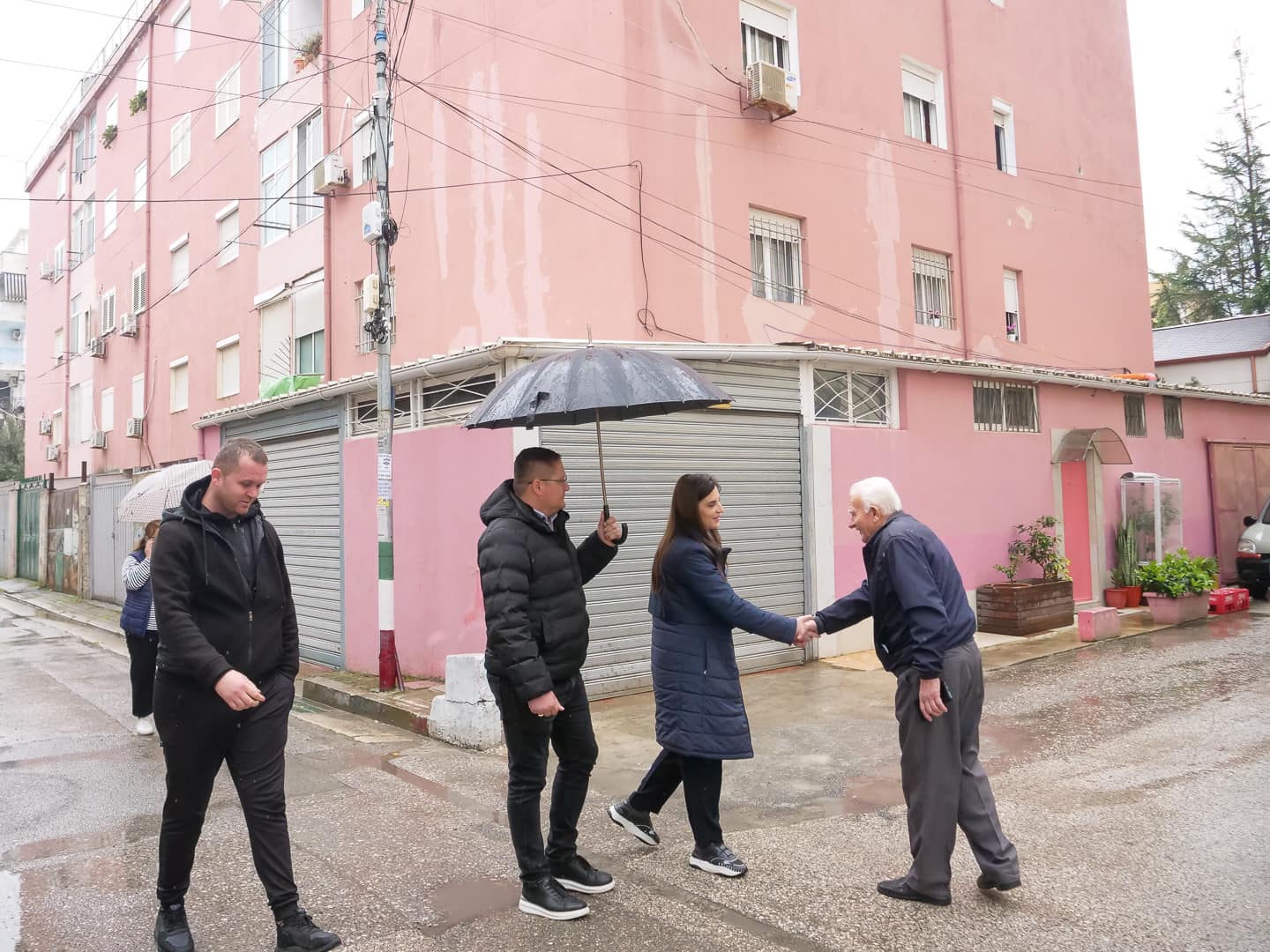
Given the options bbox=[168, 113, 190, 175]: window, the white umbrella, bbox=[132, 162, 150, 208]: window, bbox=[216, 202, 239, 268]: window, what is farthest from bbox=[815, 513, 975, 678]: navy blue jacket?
bbox=[132, 162, 150, 208]: window

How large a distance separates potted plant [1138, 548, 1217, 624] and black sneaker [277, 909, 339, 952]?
467 inches

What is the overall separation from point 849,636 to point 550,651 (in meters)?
7.63

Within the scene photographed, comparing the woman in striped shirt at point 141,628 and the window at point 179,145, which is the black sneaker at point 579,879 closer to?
the woman in striped shirt at point 141,628

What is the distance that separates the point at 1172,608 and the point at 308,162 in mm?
14817

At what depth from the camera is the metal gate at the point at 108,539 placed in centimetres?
1977

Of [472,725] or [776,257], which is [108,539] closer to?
[776,257]

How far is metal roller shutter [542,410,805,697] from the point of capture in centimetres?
885

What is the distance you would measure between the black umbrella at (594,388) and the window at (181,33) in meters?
19.9

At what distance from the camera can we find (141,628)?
7.39 meters

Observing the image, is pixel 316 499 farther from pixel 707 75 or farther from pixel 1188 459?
pixel 1188 459

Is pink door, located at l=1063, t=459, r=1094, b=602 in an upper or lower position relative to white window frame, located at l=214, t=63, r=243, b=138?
lower

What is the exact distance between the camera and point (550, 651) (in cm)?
394

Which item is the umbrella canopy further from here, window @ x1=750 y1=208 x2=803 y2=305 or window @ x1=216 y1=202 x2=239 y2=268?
window @ x1=216 y1=202 x2=239 y2=268

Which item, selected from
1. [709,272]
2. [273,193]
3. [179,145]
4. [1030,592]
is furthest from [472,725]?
[179,145]
